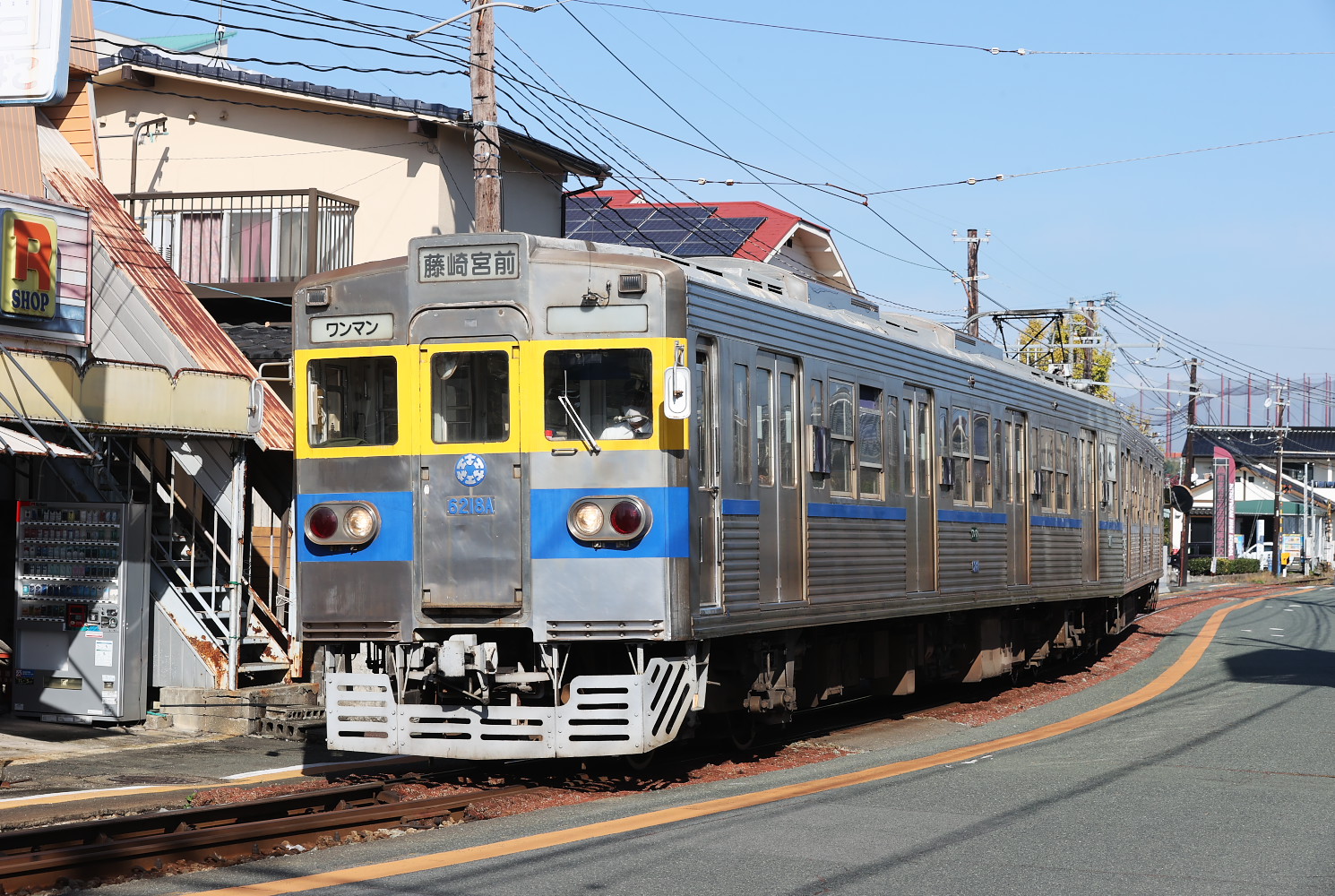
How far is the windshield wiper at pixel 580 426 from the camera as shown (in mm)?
9258

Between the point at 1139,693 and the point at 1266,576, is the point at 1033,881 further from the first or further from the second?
the point at 1266,576

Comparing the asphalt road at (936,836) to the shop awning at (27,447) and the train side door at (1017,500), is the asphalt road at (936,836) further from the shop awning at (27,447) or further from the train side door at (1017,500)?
the shop awning at (27,447)

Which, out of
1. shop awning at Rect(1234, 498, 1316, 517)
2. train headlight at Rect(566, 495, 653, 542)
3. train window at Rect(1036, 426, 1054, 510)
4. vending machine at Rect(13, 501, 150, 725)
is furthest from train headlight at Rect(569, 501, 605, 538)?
shop awning at Rect(1234, 498, 1316, 517)

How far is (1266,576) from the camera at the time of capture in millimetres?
60500

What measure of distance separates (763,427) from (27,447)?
5.84 metres

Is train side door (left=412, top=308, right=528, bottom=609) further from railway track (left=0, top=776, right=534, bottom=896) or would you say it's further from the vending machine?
the vending machine

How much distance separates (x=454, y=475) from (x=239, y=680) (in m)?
5.98

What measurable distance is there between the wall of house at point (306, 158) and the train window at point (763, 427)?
11.4m

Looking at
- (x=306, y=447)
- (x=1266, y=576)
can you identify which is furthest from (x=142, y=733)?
(x=1266, y=576)

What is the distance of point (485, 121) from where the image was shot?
14844mm

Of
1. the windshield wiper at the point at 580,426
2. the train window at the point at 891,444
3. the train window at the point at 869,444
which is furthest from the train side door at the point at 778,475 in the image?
the train window at the point at 891,444

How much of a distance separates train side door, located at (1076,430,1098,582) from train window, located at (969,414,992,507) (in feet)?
13.5

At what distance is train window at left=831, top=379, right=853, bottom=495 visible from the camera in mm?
11492

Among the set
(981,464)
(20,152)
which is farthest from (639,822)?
(20,152)
